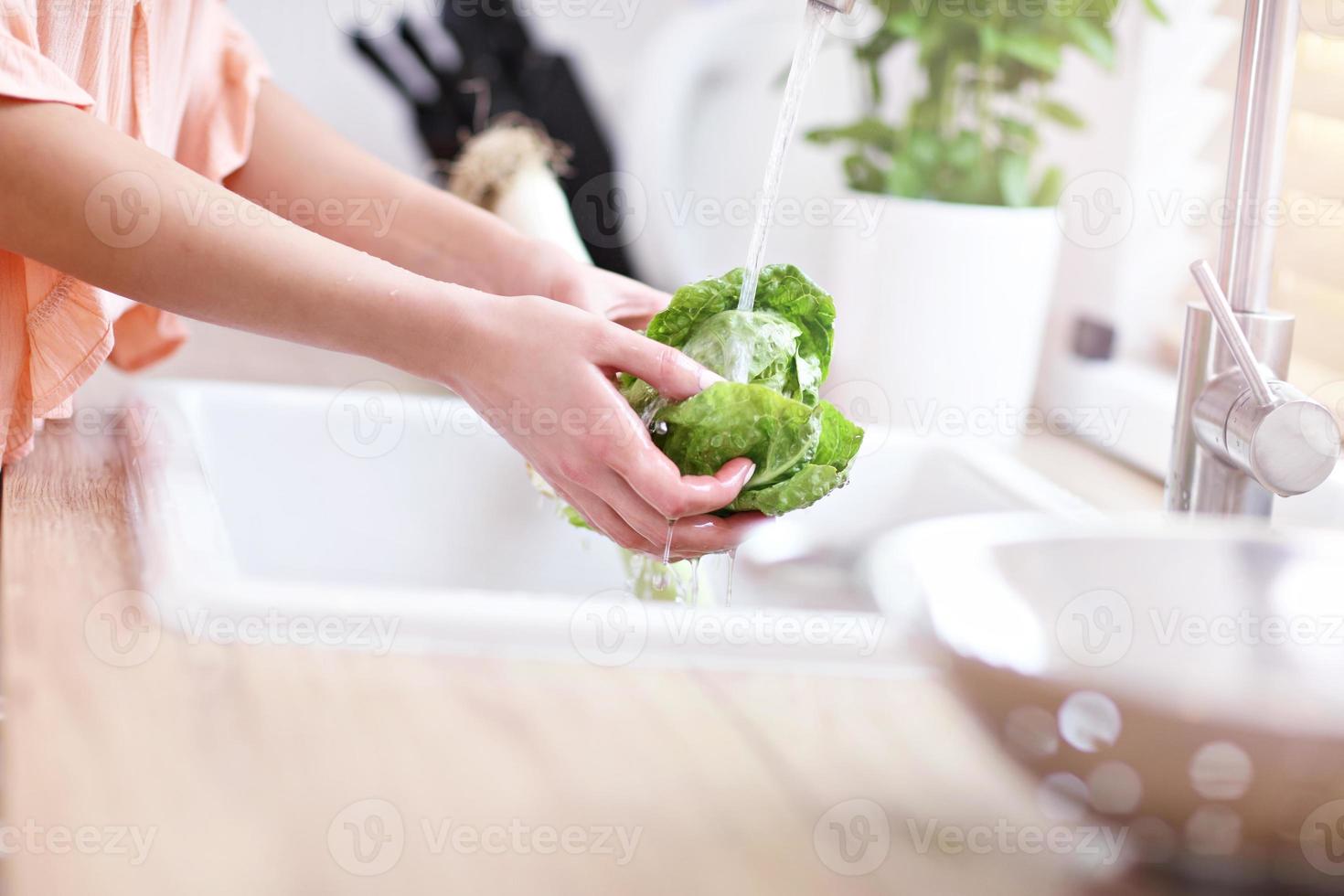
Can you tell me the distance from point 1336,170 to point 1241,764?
799 millimetres

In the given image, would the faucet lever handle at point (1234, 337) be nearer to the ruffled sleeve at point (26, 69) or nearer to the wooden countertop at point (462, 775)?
the wooden countertop at point (462, 775)

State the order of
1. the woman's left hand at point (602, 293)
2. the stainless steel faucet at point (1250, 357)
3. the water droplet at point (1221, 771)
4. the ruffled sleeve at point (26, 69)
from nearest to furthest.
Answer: the water droplet at point (1221, 771) → the ruffled sleeve at point (26, 69) → the stainless steel faucet at point (1250, 357) → the woman's left hand at point (602, 293)

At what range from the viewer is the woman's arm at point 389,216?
36.2 inches

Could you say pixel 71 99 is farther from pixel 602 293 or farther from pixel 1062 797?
pixel 1062 797

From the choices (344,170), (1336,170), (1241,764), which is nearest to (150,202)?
(344,170)

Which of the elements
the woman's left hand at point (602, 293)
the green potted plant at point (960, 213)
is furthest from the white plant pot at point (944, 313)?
the woman's left hand at point (602, 293)

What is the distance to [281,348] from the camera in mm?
1563

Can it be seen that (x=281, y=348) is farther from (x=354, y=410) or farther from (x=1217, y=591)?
(x=1217, y=591)

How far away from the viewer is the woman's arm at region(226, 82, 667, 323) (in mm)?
920

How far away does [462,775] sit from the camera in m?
0.59

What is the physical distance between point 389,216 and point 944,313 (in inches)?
22.7

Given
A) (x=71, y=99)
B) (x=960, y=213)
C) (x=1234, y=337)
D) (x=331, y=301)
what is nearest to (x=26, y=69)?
(x=71, y=99)

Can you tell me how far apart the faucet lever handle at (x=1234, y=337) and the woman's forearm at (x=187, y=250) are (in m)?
0.44

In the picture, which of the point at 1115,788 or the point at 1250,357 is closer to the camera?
the point at 1115,788
